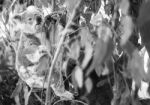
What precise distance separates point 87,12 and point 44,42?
19 centimetres

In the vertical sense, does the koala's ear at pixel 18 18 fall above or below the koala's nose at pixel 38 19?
above

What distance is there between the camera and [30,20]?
1.18 meters

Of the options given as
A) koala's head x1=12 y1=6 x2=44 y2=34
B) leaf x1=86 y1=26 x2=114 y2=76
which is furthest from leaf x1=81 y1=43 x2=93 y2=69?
koala's head x1=12 y1=6 x2=44 y2=34

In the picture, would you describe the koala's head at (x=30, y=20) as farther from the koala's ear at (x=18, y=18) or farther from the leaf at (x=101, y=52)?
the leaf at (x=101, y=52)

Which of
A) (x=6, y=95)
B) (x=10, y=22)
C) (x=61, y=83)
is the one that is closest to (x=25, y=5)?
(x=10, y=22)

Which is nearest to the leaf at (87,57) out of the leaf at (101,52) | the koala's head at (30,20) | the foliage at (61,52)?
the leaf at (101,52)

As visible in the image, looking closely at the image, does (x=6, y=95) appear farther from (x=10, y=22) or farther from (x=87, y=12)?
(x=87, y=12)

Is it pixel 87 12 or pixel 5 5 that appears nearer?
pixel 87 12

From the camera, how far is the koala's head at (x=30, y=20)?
3.84ft

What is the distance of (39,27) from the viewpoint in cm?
117

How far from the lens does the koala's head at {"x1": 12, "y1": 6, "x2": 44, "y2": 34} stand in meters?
1.17

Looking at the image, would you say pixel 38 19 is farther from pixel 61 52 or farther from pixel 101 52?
pixel 101 52

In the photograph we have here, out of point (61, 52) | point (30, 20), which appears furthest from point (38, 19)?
point (61, 52)

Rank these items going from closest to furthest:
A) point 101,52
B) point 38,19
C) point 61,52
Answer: point 101,52 → point 61,52 → point 38,19
